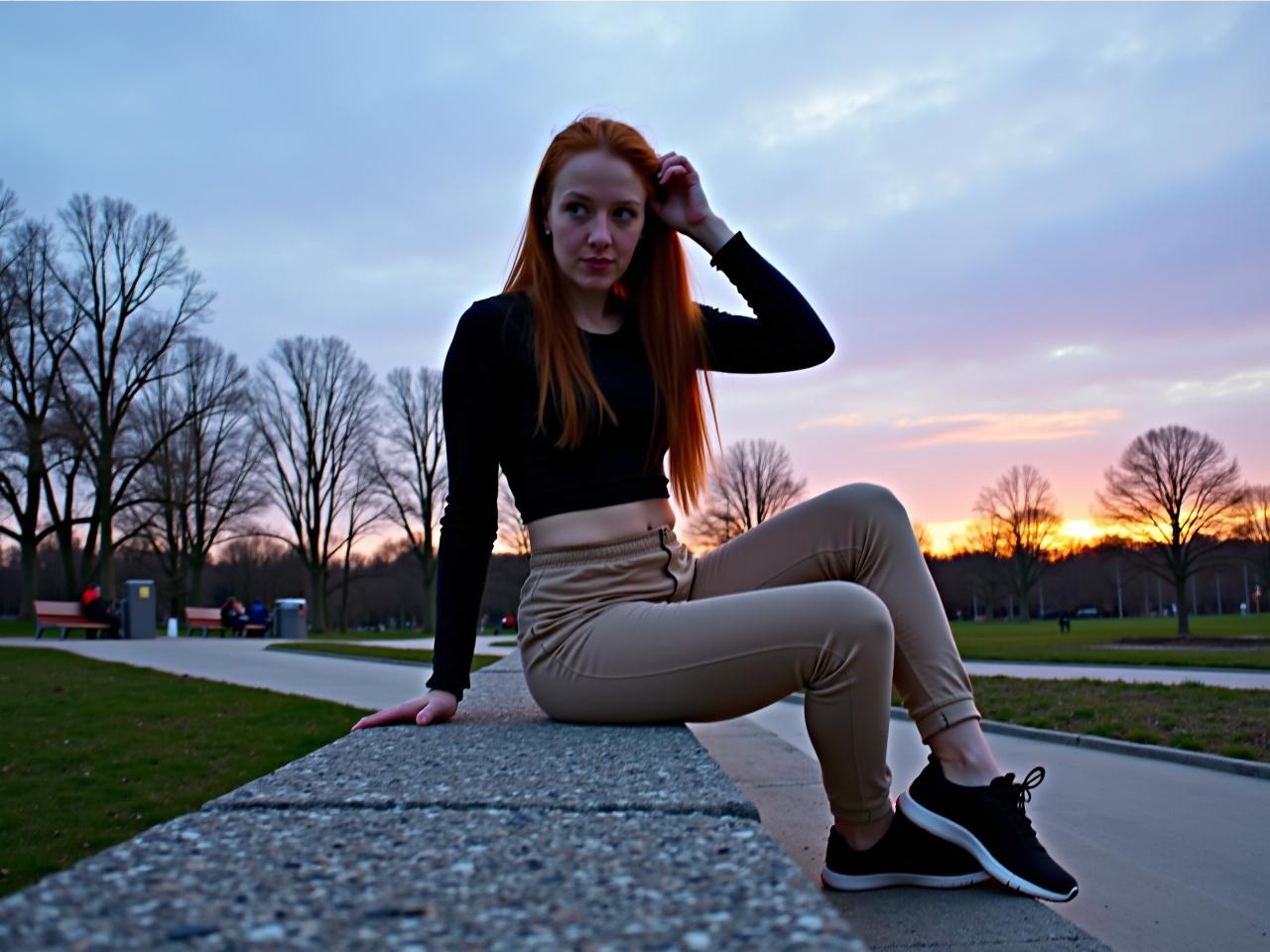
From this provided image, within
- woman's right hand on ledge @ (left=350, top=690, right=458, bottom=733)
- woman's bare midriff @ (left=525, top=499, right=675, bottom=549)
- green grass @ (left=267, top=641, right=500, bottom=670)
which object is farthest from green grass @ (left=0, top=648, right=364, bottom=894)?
green grass @ (left=267, top=641, right=500, bottom=670)

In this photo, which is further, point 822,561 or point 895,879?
point 822,561

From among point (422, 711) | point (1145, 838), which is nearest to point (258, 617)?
point (1145, 838)

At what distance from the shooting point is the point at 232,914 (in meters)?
0.96

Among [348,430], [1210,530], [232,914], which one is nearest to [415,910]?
[232,914]

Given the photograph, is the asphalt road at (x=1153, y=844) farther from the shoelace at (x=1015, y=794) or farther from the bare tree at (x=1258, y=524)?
the bare tree at (x=1258, y=524)

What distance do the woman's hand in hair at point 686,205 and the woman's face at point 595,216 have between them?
128 mm

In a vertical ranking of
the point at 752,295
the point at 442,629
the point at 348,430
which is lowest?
the point at 442,629

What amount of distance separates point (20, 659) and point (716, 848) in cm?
1711

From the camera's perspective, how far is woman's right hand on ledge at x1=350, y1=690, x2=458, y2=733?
2641 mm

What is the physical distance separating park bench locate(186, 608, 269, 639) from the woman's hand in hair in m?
32.4

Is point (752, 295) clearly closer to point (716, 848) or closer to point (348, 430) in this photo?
point (716, 848)

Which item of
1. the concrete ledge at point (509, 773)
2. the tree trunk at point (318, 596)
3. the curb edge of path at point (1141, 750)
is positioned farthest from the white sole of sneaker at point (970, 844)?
the tree trunk at point (318, 596)

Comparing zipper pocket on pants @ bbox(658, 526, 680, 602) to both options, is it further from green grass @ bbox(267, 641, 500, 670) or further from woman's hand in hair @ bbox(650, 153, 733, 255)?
green grass @ bbox(267, 641, 500, 670)

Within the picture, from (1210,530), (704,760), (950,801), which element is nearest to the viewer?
(704,760)
